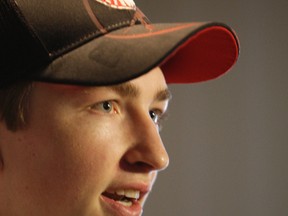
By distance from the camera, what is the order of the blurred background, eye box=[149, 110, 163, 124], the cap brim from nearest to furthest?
1. the cap brim
2. eye box=[149, 110, 163, 124]
3. the blurred background

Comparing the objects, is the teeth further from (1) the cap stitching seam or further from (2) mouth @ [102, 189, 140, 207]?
(1) the cap stitching seam

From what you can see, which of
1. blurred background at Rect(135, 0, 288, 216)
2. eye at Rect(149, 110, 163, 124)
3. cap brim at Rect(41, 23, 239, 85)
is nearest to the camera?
cap brim at Rect(41, 23, 239, 85)

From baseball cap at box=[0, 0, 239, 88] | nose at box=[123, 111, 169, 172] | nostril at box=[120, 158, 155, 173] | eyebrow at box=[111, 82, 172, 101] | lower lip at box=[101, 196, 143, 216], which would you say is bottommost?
lower lip at box=[101, 196, 143, 216]

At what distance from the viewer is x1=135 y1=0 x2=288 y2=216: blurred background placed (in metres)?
1.52

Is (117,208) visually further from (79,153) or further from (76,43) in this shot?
(76,43)

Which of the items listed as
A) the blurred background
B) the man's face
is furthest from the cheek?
the blurred background

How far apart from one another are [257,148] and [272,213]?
21 cm

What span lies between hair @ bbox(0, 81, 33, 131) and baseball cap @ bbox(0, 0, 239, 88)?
0.04 ft

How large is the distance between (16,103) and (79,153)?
0.11 m

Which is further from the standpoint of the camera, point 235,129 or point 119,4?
point 235,129

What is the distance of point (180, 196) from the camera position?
1.53 metres

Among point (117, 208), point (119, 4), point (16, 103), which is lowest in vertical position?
point (117, 208)

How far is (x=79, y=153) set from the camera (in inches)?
25.9

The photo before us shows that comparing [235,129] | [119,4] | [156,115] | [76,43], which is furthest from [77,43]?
[235,129]
